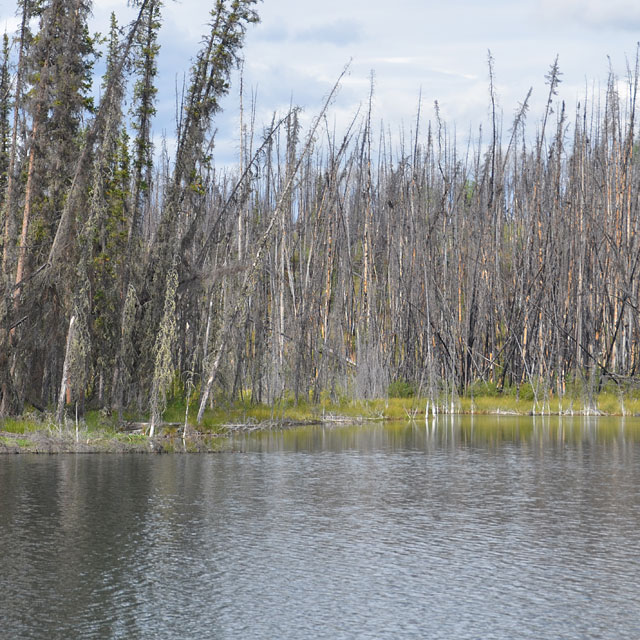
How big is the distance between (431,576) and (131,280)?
14438 millimetres

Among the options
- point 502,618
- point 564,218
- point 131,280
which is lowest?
point 502,618

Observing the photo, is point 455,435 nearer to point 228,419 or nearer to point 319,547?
point 228,419

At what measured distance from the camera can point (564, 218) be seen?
30.4 m

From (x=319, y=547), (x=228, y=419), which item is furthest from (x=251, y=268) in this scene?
(x=319, y=547)

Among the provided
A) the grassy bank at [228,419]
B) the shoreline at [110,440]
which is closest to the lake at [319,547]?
the shoreline at [110,440]

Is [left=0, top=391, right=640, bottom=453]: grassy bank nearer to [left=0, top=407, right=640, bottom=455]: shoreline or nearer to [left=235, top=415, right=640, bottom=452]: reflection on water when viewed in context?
[left=0, top=407, right=640, bottom=455]: shoreline

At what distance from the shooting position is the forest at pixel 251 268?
2095 cm

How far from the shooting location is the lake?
722cm

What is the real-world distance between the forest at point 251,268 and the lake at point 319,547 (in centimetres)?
450

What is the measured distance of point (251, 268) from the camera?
70.9 ft

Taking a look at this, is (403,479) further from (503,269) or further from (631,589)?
(503,269)

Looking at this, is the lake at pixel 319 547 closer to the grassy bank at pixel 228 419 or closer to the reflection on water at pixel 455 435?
the grassy bank at pixel 228 419

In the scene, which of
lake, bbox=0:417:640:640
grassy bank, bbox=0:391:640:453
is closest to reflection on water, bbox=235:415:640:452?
grassy bank, bbox=0:391:640:453

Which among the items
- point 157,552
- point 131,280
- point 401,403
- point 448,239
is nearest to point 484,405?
point 401,403
